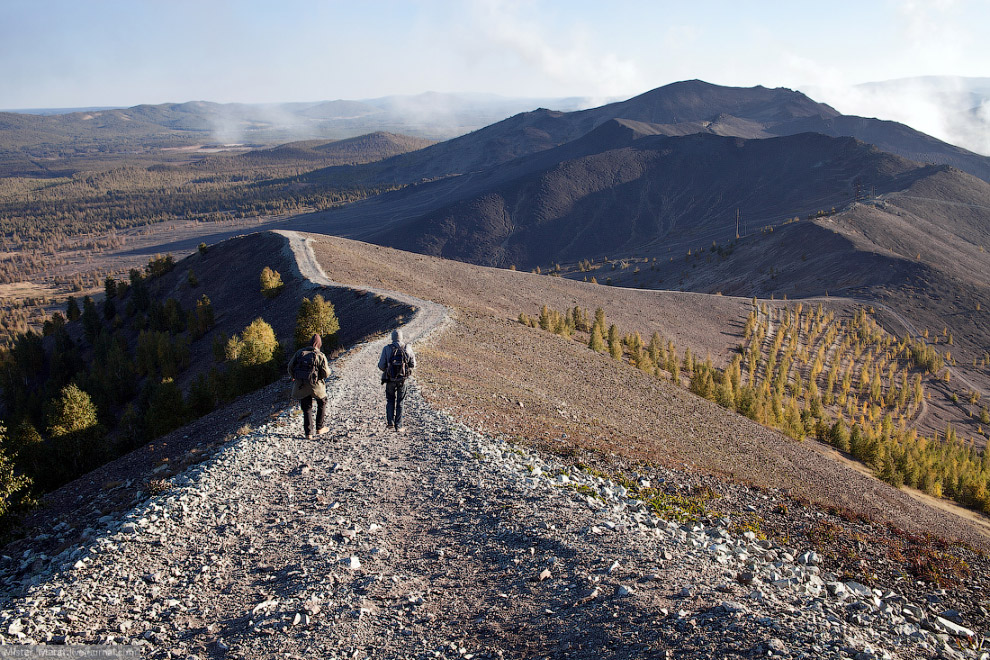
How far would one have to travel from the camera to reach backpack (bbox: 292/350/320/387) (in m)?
13.5

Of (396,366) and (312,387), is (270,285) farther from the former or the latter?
(396,366)

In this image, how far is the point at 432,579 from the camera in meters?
8.91

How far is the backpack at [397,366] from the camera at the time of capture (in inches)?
545

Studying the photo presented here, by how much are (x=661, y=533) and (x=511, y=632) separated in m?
3.98

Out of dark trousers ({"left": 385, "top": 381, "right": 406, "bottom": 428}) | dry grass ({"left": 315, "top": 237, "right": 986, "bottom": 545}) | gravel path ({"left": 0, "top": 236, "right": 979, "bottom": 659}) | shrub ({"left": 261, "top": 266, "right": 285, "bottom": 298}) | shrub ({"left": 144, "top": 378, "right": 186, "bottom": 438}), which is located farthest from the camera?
shrub ({"left": 261, "top": 266, "right": 285, "bottom": 298})

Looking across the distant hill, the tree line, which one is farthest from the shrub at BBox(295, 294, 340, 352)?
the distant hill

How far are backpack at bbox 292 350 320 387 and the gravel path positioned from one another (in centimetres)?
183

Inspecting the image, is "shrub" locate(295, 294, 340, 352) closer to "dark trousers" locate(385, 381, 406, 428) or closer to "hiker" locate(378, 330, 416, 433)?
"dark trousers" locate(385, 381, 406, 428)

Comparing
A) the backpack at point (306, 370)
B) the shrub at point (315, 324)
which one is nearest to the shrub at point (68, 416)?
the shrub at point (315, 324)

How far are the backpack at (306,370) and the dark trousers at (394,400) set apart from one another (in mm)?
1751

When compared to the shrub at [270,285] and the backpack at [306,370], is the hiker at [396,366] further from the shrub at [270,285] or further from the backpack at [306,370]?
the shrub at [270,285]

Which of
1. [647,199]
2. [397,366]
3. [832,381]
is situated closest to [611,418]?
[397,366]

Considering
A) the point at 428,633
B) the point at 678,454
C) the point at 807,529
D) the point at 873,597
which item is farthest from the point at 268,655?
the point at 678,454

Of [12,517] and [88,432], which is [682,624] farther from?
[88,432]
